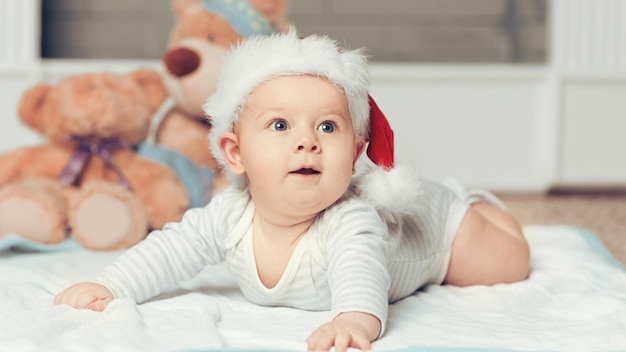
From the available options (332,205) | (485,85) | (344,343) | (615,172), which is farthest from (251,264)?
(615,172)

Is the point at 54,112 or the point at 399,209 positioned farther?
the point at 54,112

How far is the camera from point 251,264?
1051mm

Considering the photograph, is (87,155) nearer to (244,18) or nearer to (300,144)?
(244,18)

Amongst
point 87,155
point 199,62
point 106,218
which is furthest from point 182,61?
point 106,218

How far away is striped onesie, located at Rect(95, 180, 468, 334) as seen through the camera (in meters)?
0.98

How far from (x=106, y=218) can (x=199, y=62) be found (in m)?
0.54

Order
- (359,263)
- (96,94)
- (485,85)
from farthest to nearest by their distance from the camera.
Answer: (485,85) → (96,94) → (359,263)

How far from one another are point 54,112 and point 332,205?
2.91 feet

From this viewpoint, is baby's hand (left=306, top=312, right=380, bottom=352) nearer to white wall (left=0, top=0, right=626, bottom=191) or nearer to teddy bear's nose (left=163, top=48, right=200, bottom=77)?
teddy bear's nose (left=163, top=48, right=200, bottom=77)

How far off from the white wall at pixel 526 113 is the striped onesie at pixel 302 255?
1604 mm

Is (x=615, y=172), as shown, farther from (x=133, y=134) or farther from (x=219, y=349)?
(x=219, y=349)

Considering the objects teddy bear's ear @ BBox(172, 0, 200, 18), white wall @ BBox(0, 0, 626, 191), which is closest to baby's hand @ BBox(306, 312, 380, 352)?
teddy bear's ear @ BBox(172, 0, 200, 18)

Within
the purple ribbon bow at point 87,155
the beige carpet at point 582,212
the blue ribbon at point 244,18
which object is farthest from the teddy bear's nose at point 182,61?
the beige carpet at point 582,212

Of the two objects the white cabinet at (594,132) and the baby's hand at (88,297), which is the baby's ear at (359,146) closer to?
the baby's hand at (88,297)
